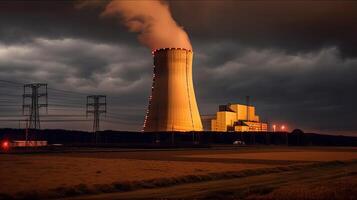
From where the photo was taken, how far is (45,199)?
13.7 m

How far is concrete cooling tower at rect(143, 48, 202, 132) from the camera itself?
5175 centimetres

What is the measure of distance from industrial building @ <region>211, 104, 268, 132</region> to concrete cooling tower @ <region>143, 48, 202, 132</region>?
31115mm

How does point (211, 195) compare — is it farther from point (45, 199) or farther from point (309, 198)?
point (45, 199)

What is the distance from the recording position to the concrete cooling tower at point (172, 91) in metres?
51.8

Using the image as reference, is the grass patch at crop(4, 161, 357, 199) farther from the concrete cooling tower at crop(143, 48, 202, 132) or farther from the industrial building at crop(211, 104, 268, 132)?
the industrial building at crop(211, 104, 268, 132)

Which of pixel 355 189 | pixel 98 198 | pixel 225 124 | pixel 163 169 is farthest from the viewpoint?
pixel 225 124

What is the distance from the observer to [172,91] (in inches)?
2028

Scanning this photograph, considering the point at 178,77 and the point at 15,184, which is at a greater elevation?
the point at 178,77

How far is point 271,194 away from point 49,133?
9077 centimetres

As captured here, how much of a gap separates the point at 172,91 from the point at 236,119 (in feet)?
128

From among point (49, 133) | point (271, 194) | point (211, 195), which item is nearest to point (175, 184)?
point (211, 195)

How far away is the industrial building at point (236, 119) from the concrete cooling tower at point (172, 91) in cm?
3111

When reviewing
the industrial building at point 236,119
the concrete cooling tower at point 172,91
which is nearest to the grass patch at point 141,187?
the concrete cooling tower at point 172,91

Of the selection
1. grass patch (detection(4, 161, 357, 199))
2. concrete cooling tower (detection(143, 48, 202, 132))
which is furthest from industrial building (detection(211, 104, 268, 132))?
grass patch (detection(4, 161, 357, 199))
